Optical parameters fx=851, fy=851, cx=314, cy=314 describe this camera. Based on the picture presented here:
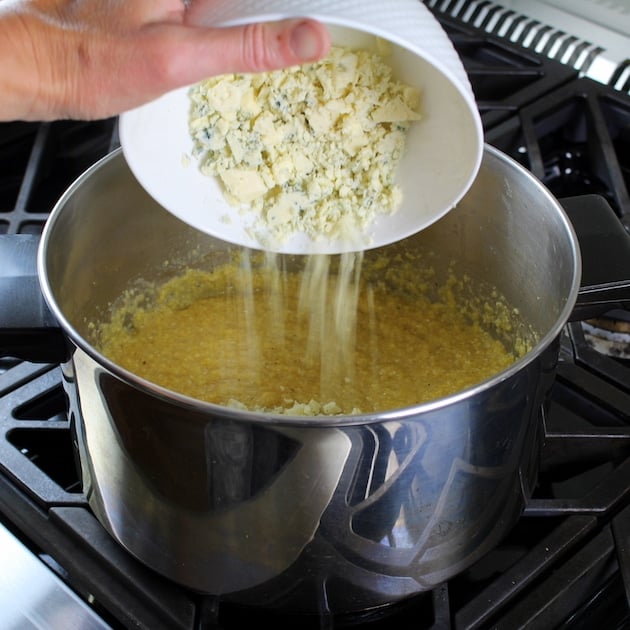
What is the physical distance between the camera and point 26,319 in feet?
1.88

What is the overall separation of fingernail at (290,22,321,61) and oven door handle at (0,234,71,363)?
244 millimetres

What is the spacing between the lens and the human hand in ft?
1.45

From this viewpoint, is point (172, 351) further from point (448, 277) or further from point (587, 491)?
point (587, 491)

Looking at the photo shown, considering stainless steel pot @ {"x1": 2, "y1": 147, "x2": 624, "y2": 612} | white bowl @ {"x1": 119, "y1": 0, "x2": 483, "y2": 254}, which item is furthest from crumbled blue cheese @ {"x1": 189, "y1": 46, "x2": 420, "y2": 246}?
stainless steel pot @ {"x1": 2, "y1": 147, "x2": 624, "y2": 612}

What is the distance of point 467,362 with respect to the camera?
0.84 meters

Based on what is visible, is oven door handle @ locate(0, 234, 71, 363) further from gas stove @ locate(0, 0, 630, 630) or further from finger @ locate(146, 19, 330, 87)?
finger @ locate(146, 19, 330, 87)

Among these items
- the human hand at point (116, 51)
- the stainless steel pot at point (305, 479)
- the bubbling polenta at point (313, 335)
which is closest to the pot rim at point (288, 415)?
the stainless steel pot at point (305, 479)

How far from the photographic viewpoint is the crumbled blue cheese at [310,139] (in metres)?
0.63

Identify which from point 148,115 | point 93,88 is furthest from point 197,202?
point 93,88

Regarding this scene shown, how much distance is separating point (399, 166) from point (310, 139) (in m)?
0.08

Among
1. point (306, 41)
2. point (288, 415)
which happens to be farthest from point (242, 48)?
point (288, 415)

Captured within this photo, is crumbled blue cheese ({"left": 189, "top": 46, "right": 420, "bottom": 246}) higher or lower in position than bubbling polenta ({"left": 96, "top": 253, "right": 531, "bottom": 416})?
higher

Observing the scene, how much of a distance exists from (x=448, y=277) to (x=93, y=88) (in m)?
0.48

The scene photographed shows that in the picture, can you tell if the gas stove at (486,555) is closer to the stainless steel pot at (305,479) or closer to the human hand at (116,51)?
the stainless steel pot at (305,479)
